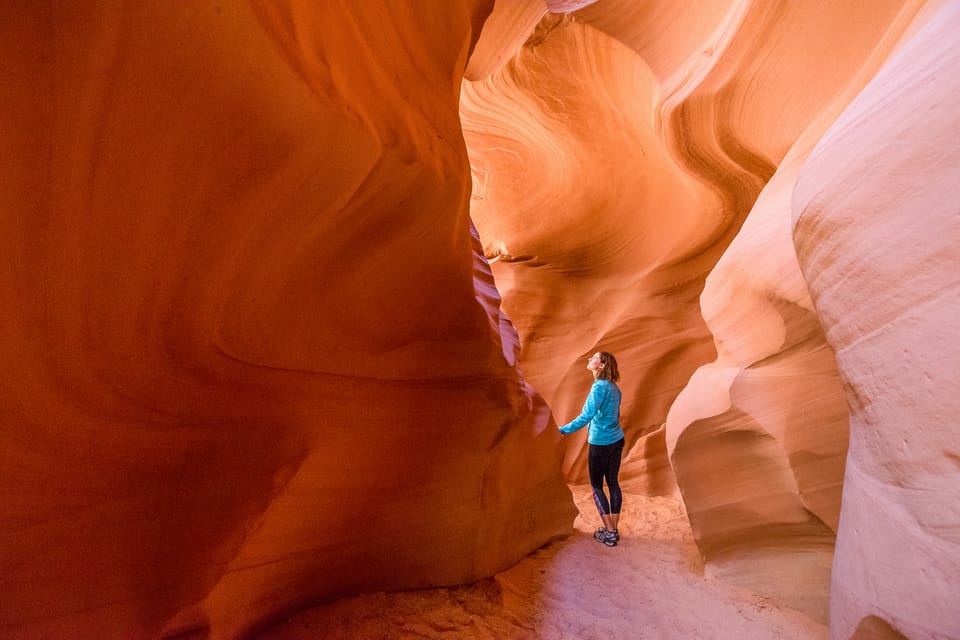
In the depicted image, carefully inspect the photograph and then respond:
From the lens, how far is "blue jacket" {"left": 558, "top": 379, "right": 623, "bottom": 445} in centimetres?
337

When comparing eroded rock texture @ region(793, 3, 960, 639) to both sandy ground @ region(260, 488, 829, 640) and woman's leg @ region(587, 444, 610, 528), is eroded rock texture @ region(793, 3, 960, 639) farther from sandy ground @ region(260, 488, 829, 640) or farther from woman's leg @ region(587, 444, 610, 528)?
woman's leg @ region(587, 444, 610, 528)

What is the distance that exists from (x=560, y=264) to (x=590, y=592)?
4165 mm

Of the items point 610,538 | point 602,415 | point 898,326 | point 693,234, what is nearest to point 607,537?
point 610,538

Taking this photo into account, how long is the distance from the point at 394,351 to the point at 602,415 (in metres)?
1.64

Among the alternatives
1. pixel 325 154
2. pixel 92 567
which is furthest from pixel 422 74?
pixel 92 567

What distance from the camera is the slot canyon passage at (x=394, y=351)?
120cm

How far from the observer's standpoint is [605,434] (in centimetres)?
340

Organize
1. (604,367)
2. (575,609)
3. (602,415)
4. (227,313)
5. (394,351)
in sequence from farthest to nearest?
(604,367) → (602,415) → (575,609) → (394,351) → (227,313)

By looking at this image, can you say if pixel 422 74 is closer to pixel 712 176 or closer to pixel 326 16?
pixel 326 16

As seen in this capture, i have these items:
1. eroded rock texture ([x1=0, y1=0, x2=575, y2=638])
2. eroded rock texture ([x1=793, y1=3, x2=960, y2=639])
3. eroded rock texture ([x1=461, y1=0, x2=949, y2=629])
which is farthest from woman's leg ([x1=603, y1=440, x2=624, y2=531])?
eroded rock texture ([x1=793, y1=3, x2=960, y2=639])

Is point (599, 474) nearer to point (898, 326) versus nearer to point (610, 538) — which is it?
point (610, 538)

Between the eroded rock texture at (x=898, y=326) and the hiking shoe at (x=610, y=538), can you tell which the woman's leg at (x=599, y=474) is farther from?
the eroded rock texture at (x=898, y=326)

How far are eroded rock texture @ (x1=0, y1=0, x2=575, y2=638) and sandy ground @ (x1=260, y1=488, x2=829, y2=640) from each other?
0.12 metres

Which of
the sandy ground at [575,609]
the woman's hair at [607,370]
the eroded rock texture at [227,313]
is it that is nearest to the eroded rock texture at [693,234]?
the sandy ground at [575,609]
